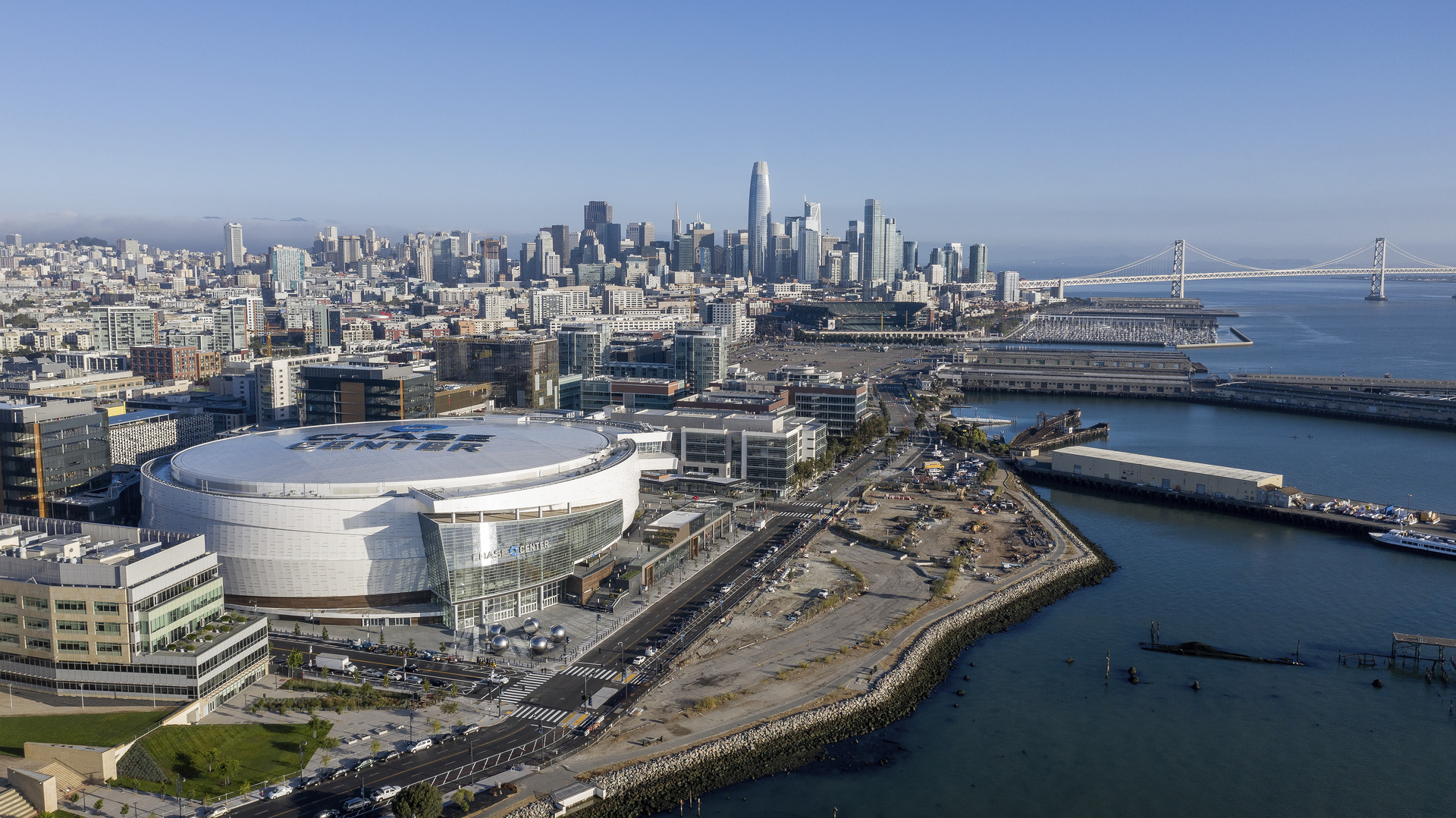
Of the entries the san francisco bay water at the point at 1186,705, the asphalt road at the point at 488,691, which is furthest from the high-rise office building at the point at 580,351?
the asphalt road at the point at 488,691

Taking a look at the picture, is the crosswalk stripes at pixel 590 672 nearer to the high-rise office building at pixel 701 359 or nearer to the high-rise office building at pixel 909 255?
the high-rise office building at pixel 701 359

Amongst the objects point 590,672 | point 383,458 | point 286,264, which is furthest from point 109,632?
point 286,264

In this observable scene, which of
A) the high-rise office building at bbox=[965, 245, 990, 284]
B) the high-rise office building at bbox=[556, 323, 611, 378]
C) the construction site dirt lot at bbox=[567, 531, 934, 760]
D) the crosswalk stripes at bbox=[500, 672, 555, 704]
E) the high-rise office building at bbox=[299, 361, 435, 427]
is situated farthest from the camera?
the high-rise office building at bbox=[965, 245, 990, 284]

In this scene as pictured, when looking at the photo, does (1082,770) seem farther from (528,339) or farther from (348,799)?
(528,339)

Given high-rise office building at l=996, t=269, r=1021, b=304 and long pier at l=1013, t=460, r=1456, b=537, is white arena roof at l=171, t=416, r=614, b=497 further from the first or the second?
high-rise office building at l=996, t=269, r=1021, b=304

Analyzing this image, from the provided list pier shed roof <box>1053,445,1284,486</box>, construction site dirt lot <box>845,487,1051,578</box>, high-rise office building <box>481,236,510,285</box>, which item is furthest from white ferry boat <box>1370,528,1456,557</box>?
high-rise office building <box>481,236,510,285</box>

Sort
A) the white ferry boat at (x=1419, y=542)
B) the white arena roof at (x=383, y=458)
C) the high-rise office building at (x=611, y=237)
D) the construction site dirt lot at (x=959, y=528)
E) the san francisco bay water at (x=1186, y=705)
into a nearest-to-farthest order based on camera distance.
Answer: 1. the san francisco bay water at (x=1186, y=705)
2. the white arena roof at (x=383, y=458)
3. the construction site dirt lot at (x=959, y=528)
4. the white ferry boat at (x=1419, y=542)
5. the high-rise office building at (x=611, y=237)
